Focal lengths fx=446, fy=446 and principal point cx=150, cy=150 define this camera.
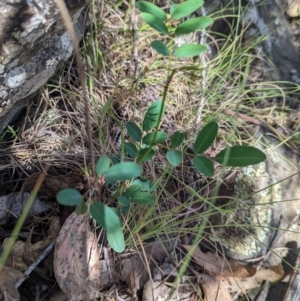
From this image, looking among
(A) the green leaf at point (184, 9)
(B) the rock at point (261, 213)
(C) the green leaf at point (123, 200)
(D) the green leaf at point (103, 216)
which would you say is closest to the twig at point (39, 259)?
(C) the green leaf at point (123, 200)

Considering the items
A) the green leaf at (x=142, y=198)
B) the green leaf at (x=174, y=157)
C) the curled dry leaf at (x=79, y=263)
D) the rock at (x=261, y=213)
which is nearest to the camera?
the green leaf at (x=174, y=157)

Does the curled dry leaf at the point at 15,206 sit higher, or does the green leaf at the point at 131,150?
the green leaf at the point at 131,150

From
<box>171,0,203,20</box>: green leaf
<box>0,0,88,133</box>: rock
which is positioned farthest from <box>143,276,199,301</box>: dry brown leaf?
<box>171,0,203,20</box>: green leaf

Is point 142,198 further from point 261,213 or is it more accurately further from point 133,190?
point 261,213

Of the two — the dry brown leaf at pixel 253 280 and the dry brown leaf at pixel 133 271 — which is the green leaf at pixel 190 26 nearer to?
the dry brown leaf at pixel 133 271

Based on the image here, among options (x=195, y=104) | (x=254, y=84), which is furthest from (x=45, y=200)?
(x=254, y=84)

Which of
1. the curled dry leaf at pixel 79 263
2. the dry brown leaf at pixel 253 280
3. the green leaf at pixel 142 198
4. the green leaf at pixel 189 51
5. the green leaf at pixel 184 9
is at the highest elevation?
the green leaf at pixel 184 9

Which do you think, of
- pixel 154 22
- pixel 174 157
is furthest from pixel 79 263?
pixel 154 22
